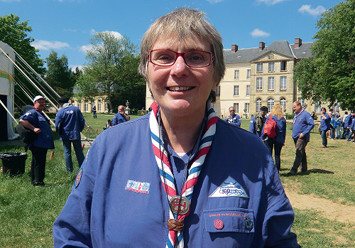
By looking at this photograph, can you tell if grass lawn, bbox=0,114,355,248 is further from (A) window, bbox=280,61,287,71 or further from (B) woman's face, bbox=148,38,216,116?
(A) window, bbox=280,61,287,71

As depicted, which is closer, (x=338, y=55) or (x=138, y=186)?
(x=138, y=186)

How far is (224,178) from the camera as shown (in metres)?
1.51

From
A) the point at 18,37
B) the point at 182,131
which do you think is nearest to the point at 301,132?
the point at 182,131

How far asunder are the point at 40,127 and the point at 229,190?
21.1 feet

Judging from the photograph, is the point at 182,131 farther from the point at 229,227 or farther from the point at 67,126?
the point at 67,126

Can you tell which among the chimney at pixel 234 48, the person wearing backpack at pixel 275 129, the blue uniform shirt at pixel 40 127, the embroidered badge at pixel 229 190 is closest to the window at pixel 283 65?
the chimney at pixel 234 48

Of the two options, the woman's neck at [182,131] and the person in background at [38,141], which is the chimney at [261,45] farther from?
the woman's neck at [182,131]

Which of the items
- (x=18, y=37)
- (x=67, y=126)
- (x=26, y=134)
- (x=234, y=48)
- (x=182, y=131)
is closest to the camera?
(x=182, y=131)

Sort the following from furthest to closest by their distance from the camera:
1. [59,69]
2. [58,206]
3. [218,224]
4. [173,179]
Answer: [59,69], [58,206], [173,179], [218,224]

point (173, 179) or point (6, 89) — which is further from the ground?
point (6, 89)

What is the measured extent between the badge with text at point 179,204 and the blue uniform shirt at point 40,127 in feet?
20.2

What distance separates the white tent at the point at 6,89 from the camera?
12396mm

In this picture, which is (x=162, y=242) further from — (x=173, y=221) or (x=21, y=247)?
(x=21, y=247)

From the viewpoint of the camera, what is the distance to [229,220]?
143 centimetres
